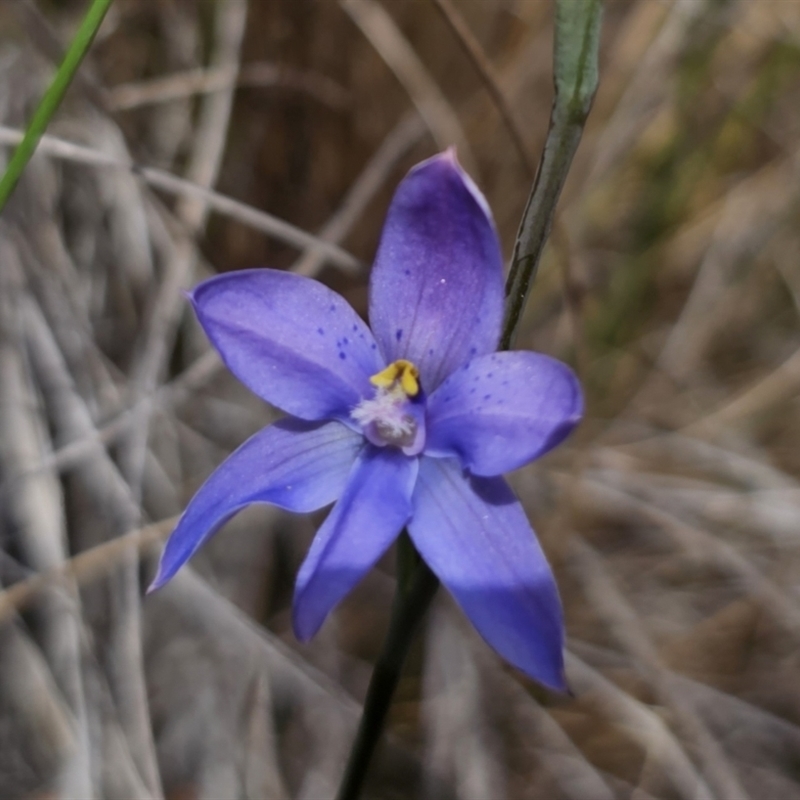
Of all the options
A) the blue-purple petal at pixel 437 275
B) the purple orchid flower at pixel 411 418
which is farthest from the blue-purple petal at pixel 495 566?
the blue-purple petal at pixel 437 275

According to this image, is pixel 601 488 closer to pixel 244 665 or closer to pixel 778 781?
pixel 778 781

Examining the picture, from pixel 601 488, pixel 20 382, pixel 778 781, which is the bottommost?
pixel 778 781

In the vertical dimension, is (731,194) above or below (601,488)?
above

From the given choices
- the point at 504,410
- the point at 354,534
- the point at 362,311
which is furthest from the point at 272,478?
the point at 362,311

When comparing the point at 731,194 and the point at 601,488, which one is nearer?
the point at 601,488

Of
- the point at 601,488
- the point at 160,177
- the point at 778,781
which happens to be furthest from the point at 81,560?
the point at 778,781

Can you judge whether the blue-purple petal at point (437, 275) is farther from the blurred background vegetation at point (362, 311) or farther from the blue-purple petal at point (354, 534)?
the blurred background vegetation at point (362, 311)

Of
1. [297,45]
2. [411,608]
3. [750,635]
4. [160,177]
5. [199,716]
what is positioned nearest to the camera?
[411,608]
